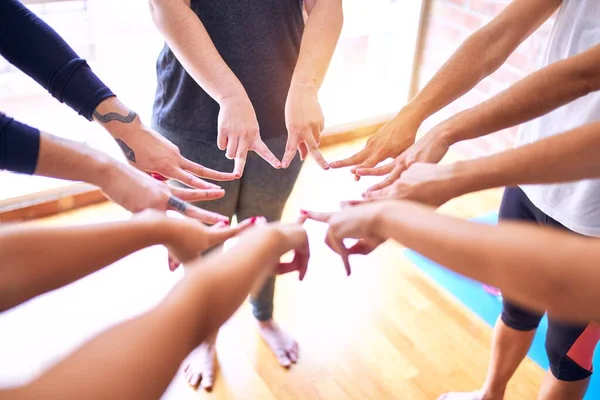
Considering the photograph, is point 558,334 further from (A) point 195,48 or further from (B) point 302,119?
(A) point 195,48

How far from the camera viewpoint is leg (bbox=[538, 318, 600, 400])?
1.13 meters

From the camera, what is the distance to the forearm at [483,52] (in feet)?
3.92

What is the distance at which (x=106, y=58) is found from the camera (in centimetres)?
215

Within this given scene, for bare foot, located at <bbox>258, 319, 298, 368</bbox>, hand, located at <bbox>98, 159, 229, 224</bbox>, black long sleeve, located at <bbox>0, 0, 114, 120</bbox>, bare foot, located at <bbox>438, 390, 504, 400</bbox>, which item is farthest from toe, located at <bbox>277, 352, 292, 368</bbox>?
black long sleeve, located at <bbox>0, 0, 114, 120</bbox>

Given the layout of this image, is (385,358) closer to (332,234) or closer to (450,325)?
(450,325)

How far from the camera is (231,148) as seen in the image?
119 centimetres

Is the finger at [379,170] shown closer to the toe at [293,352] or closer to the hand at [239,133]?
the hand at [239,133]

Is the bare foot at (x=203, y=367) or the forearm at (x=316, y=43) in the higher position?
the forearm at (x=316, y=43)

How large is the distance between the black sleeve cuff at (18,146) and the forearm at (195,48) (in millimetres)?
359

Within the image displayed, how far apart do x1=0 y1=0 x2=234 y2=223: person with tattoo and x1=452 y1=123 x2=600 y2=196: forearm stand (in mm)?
520

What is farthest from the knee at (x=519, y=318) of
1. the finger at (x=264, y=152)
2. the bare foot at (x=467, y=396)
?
the finger at (x=264, y=152)

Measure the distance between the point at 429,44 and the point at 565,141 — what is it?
2135mm

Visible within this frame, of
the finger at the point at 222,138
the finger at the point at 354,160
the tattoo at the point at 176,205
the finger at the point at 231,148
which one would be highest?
the finger at the point at 222,138

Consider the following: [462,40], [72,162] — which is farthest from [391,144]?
[462,40]
